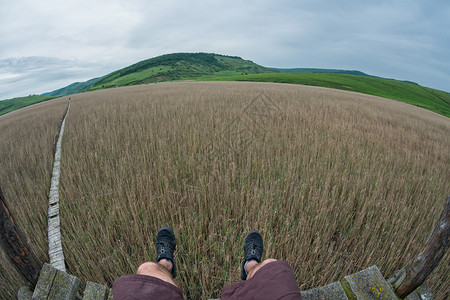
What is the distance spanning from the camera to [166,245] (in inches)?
64.3

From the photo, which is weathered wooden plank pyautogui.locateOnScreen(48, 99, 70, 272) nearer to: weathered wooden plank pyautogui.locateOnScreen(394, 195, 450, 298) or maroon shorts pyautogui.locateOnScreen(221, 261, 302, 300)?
maroon shorts pyautogui.locateOnScreen(221, 261, 302, 300)

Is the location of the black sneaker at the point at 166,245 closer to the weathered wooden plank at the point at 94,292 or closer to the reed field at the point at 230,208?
the reed field at the point at 230,208

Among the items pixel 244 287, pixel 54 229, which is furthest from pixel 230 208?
pixel 54 229

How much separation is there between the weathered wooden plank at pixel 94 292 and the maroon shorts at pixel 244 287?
230 millimetres

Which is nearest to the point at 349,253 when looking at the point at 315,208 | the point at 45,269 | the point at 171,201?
the point at 315,208

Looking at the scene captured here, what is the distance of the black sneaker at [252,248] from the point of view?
60.7 inches

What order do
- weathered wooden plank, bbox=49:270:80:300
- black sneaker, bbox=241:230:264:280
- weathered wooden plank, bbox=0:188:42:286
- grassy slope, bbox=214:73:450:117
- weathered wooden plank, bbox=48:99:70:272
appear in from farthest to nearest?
grassy slope, bbox=214:73:450:117 → weathered wooden plank, bbox=48:99:70:272 → black sneaker, bbox=241:230:264:280 → weathered wooden plank, bbox=49:270:80:300 → weathered wooden plank, bbox=0:188:42:286

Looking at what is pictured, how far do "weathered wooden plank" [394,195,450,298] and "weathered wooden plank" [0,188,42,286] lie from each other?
2374 mm

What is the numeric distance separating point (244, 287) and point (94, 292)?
99cm

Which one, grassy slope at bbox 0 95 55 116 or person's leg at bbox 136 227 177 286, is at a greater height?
grassy slope at bbox 0 95 55 116

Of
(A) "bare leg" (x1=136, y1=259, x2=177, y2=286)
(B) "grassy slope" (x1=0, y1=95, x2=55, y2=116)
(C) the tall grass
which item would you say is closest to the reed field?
(C) the tall grass

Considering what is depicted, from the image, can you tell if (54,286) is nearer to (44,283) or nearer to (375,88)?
(44,283)

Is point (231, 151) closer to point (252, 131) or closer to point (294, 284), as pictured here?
point (252, 131)

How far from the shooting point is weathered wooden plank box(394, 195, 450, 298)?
3.35 ft
